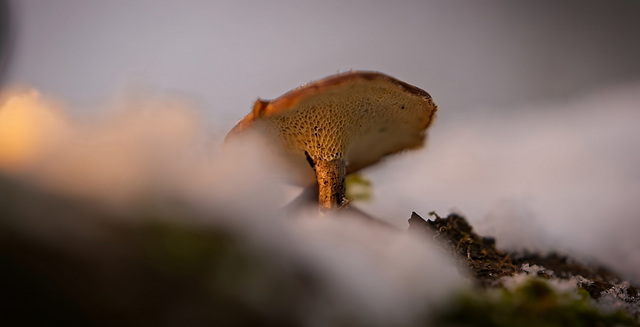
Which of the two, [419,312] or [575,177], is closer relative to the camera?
[419,312]

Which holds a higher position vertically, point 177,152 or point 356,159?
point 356,159

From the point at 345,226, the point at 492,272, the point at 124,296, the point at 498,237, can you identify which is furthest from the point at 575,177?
the point at 124,296

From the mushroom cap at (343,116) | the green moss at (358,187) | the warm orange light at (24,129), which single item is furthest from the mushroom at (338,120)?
the warm orange light at (24,129)

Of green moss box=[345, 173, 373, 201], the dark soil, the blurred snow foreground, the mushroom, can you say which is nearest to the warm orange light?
the blurred snow foreground

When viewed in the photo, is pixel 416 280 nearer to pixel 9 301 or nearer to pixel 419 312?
pixel 419 312

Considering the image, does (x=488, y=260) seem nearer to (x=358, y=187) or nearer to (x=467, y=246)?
(x=467, y=246)

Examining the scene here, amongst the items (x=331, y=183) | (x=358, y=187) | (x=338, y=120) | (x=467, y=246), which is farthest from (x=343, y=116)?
(x=358, y=187)
